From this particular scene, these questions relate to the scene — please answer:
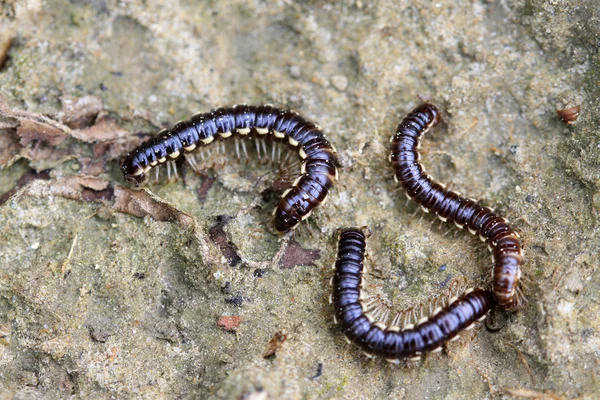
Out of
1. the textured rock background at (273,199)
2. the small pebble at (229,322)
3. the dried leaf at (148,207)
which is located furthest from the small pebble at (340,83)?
the small pebble at (229,322)

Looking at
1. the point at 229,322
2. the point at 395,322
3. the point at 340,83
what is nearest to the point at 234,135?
the point at 340,83

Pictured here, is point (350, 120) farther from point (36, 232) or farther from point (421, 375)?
point (36, 232)

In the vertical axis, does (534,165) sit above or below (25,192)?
above

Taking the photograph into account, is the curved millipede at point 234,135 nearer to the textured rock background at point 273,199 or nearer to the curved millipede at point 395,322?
the textured rock background at point 273,199

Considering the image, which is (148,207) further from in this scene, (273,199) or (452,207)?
(452,207)

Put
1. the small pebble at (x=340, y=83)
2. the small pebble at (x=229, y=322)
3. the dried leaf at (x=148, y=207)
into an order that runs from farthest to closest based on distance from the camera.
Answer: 1. the small pebble at (x=340, y=83)
2. the dried leaf at (x=148, y=207)
3. the small pebble at (x=229, y=322)

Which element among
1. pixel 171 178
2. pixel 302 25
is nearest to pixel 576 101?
pixel 302 25
